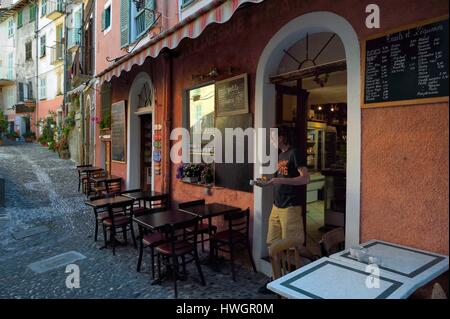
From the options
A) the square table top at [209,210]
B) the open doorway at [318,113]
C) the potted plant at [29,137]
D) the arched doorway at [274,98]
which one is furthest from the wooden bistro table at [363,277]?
the potted plant at [29,137]

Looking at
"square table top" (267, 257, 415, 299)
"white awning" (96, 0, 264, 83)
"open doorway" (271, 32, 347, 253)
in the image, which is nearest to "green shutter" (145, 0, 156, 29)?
"white awning" (96, 0, 264, 83)

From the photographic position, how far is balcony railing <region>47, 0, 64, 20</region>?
20406 millimetres

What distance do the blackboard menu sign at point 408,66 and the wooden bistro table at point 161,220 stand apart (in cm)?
262

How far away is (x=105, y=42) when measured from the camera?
35.8 ft

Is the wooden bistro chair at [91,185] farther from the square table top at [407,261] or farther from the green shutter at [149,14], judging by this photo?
the square table top at [407,261]

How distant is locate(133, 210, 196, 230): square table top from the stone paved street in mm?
816

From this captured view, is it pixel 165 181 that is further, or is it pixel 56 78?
pixel 56 78

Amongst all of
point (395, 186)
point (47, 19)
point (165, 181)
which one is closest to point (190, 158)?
point (165, 181)

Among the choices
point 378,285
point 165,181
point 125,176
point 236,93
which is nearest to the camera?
point 378,285

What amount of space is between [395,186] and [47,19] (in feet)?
86.4

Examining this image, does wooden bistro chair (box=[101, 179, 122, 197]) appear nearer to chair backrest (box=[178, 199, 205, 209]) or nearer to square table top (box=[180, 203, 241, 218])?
chair backrest (box=[178, 199, 205, 209])

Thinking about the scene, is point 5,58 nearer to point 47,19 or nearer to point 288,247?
point 47,19

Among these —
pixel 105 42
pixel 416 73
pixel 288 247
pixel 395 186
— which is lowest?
pixel 288 247

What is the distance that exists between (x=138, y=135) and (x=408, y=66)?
7423mm
